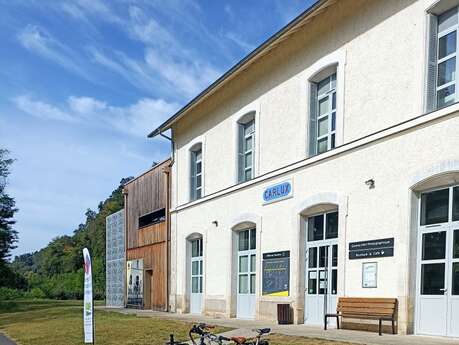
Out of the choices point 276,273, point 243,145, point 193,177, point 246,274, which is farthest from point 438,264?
point 193,177

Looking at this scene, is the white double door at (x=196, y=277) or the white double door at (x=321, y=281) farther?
the white double door at (x=196, y=277)

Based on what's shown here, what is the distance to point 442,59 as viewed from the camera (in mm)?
12656

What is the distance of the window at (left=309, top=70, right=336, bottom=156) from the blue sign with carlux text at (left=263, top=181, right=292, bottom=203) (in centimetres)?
137

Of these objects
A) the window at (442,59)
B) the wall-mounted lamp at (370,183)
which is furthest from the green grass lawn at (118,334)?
the window at (442,59)

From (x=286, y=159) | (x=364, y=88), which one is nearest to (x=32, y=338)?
(x=286, y=159)

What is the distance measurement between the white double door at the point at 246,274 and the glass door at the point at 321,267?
349 cm

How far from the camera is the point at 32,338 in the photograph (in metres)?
17.8

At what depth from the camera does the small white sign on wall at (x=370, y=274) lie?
44.8 ft

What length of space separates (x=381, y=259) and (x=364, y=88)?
14.0 feet

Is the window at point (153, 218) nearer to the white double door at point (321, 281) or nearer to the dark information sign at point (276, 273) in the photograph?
the dark information sign at point (276, 273)

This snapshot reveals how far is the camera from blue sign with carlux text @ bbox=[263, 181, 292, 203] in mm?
17656

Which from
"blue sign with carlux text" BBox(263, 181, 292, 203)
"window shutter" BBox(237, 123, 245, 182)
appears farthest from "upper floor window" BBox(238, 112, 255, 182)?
"blue sign with carlux text" BBox(263, 181, 292, 203)

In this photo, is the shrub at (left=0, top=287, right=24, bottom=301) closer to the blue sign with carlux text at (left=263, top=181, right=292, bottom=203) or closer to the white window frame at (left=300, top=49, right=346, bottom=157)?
the blue sign with carlux text at (left=263, top=181, right=292, bottom=203)

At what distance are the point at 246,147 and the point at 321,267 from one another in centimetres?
653
